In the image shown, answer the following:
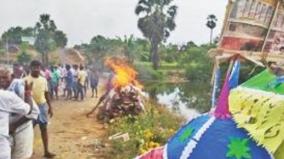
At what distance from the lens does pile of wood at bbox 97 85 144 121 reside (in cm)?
1477

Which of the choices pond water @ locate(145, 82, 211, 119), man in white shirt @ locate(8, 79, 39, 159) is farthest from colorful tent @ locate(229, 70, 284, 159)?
pond water @ locate(145, 82, 211, 119)

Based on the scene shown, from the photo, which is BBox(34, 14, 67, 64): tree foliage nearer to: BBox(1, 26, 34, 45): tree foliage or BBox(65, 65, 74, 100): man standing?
BBox(1, 26, 34, 45): tree foliage

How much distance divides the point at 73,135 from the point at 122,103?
229cm

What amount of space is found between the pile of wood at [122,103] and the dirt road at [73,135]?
0.41 metres

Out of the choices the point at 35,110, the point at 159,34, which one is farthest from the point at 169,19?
the point at 35,110

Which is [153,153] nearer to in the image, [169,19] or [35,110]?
[35,110]

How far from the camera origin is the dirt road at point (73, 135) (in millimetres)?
10617

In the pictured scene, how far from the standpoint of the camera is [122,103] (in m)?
15.0

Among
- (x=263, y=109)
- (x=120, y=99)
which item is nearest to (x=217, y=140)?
(x=263, y=109)

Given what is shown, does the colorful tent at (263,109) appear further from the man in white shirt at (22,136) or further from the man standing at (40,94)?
the man standing at (40,94)

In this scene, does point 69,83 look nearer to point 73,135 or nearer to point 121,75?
point 121,75

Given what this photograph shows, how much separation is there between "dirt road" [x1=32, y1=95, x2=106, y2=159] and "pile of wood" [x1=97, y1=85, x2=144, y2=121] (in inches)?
16.2

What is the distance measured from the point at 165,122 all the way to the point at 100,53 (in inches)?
1652

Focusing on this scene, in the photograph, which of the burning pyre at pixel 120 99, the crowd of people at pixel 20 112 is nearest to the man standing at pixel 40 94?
the crowd of people at pixel 20 112
